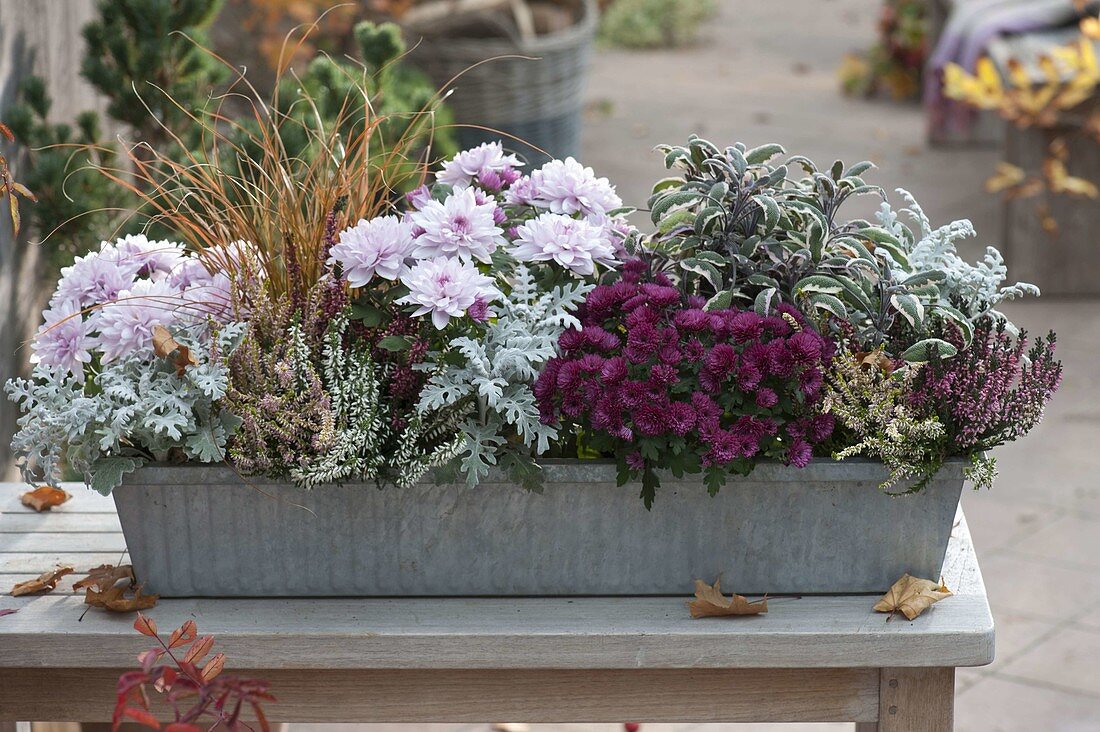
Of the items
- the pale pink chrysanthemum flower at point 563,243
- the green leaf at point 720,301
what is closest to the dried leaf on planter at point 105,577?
the pale pink chrysanthemum flower at point 563,243

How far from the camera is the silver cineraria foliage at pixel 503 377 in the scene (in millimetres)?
1339

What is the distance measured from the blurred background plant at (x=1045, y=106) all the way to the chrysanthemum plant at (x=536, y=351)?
111 inches

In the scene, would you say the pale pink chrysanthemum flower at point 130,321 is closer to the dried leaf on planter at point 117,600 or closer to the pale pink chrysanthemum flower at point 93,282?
the pale pink chrysanthemum flower at point 93,282

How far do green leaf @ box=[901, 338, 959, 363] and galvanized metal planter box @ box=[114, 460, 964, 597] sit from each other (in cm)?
12

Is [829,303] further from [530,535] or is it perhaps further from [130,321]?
[130,321]

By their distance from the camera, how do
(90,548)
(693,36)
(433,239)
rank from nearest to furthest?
(433,239) → (90,548) → (693,36)

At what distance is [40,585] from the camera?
57.6 inches

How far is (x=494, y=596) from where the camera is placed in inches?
57.1

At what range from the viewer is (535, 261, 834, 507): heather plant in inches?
52.2

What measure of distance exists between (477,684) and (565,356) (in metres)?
0.39

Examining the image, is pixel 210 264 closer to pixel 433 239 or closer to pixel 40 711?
pixel 433 239

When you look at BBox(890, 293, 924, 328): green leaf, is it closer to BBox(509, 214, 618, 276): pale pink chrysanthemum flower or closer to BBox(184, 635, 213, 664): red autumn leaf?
BBox(509, 214, 618, 276): pale pink chrysanthemum flower

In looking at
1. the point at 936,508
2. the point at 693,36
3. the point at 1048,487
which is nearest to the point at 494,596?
the point at 936,508

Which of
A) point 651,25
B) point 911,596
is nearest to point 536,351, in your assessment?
point 911,596
